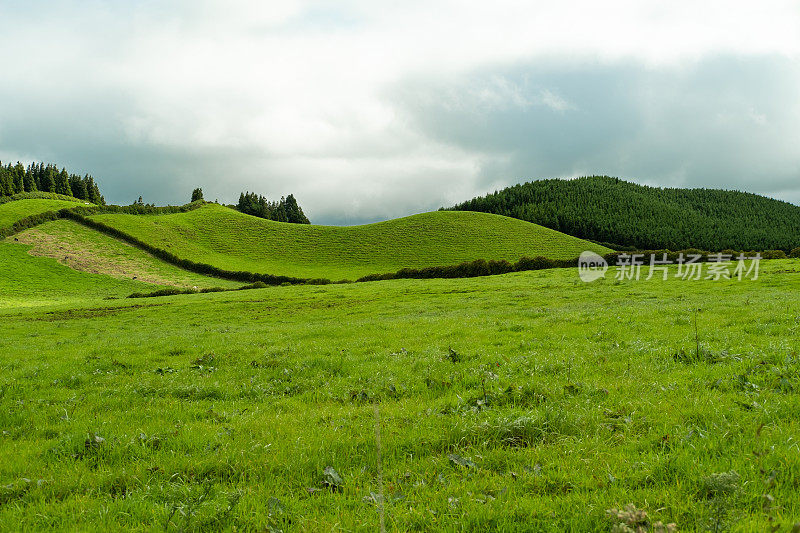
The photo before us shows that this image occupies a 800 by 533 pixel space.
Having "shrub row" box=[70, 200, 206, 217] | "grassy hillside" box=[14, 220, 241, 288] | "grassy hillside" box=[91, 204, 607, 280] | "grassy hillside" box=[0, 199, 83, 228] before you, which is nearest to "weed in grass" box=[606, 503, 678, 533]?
"grassy hillside" box=[91, 204, 607, 280]

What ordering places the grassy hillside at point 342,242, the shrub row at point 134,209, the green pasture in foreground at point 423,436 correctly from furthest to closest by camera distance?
the shrub row at point 134,209 → the grassy hillside at point 342,242 → the green pasture in foreground at point 423,436

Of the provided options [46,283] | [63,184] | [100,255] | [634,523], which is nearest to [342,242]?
[100,255]

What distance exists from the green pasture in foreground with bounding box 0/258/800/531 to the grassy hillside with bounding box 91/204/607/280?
88.6m

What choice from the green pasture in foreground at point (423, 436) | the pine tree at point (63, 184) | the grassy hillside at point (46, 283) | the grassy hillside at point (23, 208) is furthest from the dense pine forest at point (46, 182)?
the green pasture in foreground at point (423, 436)

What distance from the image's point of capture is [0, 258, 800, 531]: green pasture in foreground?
4.80 metres

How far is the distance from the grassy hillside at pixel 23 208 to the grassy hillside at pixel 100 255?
241 inches

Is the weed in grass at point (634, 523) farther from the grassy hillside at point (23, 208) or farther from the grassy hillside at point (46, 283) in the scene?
the grassy hillside at point (23, 208)

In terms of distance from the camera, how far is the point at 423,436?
22.0ft

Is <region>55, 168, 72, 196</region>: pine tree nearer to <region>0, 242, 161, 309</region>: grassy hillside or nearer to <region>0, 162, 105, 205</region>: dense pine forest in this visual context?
<region>0, 162, 105, 205</region>: dense pine forest

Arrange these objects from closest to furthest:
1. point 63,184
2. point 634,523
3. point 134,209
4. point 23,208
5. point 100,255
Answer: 1. point 634,523
2. point 100,255
3. point 23,208
4. point 134,209
5. point 63,184

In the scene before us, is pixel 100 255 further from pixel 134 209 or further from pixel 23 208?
pixel 134 209

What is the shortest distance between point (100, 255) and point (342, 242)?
206 feet

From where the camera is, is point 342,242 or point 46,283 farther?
point 342,242

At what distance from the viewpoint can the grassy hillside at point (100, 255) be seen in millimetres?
95750
